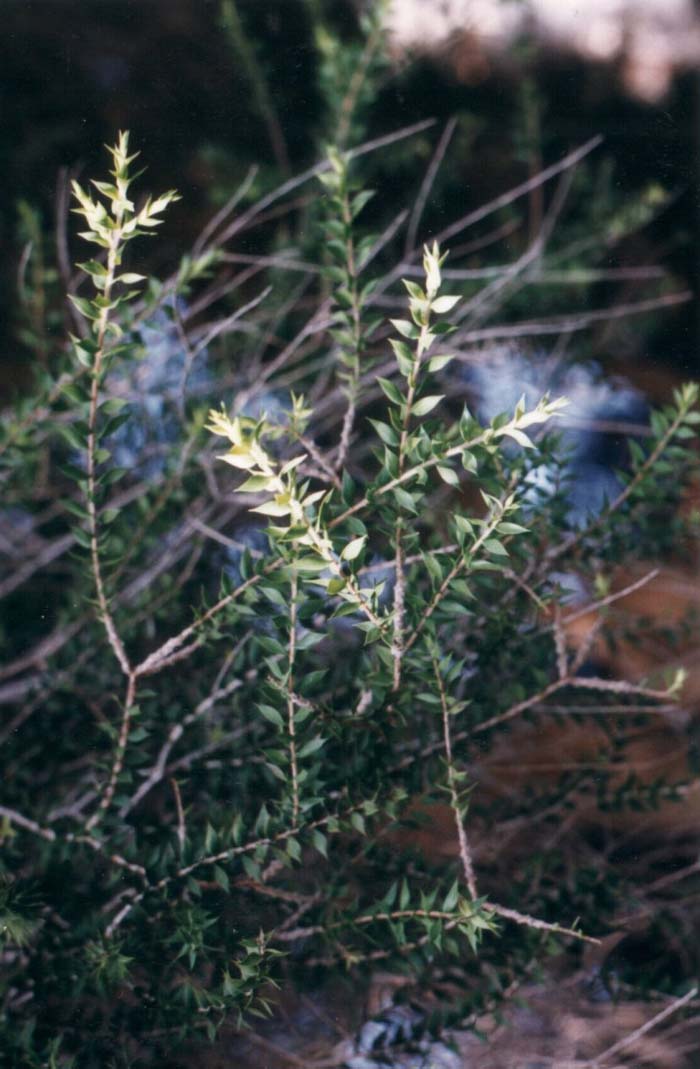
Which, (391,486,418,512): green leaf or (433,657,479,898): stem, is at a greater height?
(391,486,418,512): green leaf

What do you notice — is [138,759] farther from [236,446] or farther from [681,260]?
[681,260]

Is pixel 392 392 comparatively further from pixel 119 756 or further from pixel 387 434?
pixel 119 756

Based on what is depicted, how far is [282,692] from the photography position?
0.94 metres

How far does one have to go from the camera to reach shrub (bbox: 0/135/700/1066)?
932 millimetres

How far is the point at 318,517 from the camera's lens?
83 cm

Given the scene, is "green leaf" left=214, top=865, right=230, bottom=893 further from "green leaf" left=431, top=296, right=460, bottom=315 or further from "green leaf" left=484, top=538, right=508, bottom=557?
"green leaf" left=431, top=296, right=460, bottom=315

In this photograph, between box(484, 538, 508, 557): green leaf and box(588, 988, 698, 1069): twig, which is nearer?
box(484, 538, 508, 557): green leaf

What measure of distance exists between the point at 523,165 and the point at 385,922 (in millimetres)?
2404

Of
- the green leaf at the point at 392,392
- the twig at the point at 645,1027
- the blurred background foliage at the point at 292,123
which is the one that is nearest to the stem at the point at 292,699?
the green leaf at the point at 392,392

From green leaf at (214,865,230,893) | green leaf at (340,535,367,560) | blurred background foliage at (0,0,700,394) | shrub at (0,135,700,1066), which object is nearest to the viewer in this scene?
green leaf at (340,535,367,560)

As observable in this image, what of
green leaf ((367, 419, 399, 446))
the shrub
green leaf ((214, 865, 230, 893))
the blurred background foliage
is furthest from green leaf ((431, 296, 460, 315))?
the blurred background foliage

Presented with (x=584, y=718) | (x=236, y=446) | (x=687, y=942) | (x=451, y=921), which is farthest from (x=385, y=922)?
(x=687, y=942)

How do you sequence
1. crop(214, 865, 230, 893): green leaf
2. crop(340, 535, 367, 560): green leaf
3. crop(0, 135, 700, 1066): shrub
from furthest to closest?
crop(214, 865, 230, 893): green leaf, crop(0, 135, 700, 1066): shrub, crop(340, 535, 367, 560): green leaf

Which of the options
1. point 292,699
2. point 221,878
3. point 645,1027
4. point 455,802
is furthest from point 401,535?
point 645,1027
